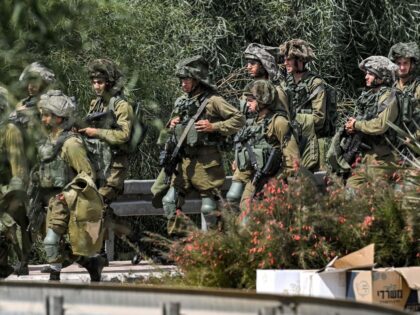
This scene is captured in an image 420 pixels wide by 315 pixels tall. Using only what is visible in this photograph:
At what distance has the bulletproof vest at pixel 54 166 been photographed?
602 inches

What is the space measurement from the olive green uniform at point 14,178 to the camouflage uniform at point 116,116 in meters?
1.54

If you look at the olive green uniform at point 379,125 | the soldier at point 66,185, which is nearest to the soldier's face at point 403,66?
the olive green uniform at point 379,125

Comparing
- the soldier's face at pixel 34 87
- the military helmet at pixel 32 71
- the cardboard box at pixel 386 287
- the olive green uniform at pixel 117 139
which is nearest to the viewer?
the cardboard box at pixel 386 287

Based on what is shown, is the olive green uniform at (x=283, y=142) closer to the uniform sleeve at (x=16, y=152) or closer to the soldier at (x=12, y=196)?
the soldier at (x=12, y=196)

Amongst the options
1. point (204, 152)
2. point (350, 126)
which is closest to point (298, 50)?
point (350, 126)

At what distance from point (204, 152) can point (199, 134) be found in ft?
0.94

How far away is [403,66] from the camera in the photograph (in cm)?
1769

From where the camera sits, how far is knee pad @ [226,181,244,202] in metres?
16.9

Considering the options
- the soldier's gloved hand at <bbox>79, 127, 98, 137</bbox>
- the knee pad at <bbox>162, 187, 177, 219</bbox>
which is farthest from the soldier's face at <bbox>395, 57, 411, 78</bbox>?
the soldier's gloved hand at <bbox>79, 127, 98, 137</bbox>

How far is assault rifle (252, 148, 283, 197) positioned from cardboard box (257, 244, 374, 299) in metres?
4.39

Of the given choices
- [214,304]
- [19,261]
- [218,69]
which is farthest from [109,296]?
[218,69]

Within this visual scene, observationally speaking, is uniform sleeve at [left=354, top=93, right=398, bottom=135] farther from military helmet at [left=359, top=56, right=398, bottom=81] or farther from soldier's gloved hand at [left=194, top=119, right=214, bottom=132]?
soldier's gloved hand at [left=194, top=119, right=214, bottom=132]

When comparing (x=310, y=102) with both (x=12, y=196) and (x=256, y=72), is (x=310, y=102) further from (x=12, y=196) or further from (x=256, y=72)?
(x=12, y=196)

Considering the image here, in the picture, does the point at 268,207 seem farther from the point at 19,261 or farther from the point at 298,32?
the point at 298,32
